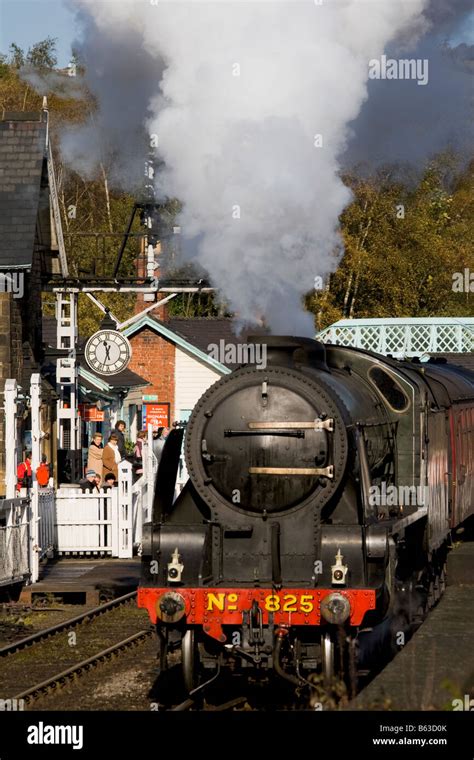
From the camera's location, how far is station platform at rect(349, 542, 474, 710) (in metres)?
8.18

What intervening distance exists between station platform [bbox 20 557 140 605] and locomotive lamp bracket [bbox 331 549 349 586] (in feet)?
23.8

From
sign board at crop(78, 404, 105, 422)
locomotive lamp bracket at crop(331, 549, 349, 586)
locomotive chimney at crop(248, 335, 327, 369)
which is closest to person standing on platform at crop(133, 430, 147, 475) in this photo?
sign board at crop(78, 404, 105, 422)

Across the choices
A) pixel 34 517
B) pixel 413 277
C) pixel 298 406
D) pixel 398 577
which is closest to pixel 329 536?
pixel 298 406

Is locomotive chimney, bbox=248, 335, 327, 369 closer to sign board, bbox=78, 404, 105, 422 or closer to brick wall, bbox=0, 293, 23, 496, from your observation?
brick wall, bbox=0, 293, 23, 496

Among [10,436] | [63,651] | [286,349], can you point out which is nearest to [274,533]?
[286,349]

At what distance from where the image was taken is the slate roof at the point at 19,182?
2500 centimetres

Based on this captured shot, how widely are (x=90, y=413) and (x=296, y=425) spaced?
67.0ft

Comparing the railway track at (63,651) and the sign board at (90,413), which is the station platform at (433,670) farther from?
the sign board at (90,413)

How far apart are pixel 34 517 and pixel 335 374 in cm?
731

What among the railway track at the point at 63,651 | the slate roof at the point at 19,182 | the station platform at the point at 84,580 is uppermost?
the slate roof at the point at 19,182

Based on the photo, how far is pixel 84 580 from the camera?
1802 centimetres

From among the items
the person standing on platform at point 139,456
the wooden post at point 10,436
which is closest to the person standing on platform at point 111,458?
the person standing on platform at point 139,456

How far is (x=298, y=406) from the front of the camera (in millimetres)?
10773

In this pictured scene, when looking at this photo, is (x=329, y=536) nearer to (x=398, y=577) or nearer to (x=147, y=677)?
(x=398, y=577)
